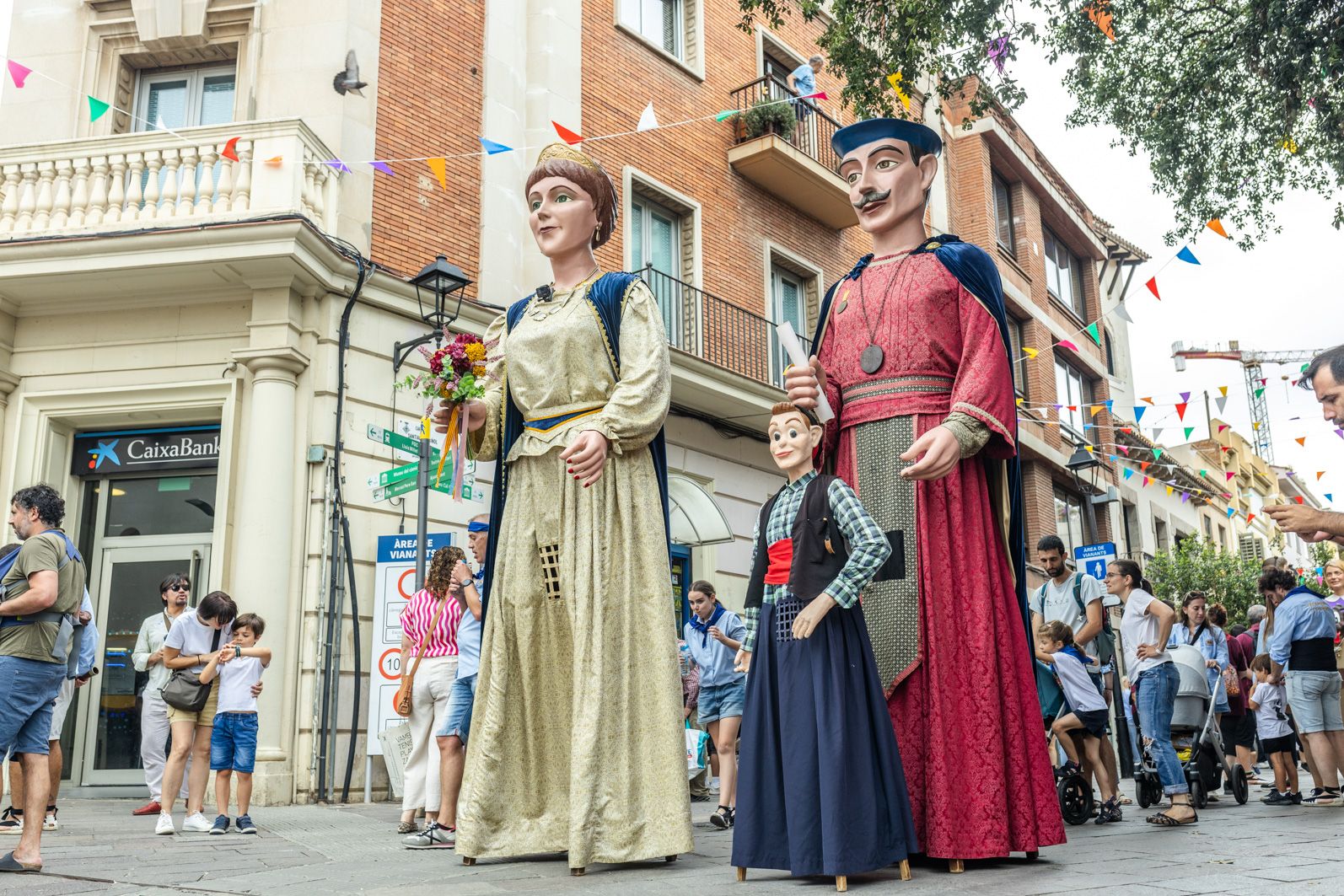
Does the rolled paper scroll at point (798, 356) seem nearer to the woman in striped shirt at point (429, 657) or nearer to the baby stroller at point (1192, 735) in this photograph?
the woman in striped shirt at point (429, 657)

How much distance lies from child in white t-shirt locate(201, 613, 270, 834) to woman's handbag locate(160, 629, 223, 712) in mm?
67

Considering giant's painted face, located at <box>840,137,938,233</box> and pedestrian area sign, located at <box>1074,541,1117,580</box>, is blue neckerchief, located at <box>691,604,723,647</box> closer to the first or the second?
giant's painted face, located at <box>840,137,938,233</box>

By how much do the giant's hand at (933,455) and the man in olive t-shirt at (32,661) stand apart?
3717 millimetres

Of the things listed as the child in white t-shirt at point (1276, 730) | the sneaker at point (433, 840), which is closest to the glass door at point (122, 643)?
the sneaker at point (433, 840)

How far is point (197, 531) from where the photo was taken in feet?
39.4

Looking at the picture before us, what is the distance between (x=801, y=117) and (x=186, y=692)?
1372 centimetres

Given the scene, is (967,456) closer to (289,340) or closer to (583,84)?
(289,340)

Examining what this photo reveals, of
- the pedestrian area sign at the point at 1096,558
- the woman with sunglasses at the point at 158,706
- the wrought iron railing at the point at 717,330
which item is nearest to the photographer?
the woman with sunglasses at the point at 158,706

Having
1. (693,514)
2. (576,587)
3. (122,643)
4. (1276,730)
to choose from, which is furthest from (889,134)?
(693,514)

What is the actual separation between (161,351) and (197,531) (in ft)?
5.92

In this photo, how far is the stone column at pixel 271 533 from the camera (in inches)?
424

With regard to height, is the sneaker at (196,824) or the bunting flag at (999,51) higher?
the bunting flag at (999,51)

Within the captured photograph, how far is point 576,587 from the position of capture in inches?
185

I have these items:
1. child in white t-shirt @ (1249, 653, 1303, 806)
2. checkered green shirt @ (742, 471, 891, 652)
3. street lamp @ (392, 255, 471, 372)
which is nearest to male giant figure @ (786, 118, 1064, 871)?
checkered green shirt @ (742, 471, 891, 652)
